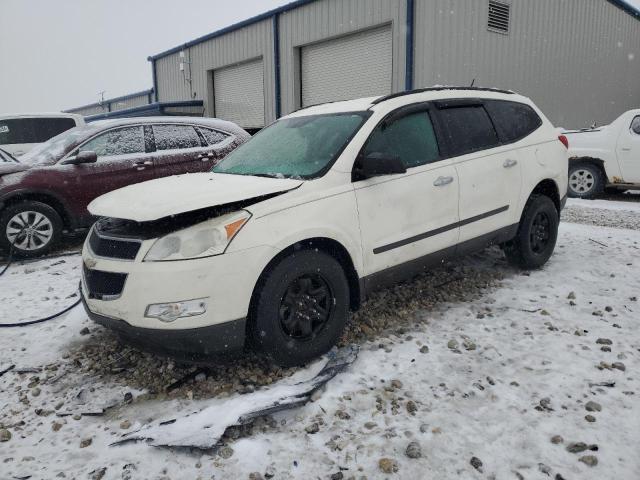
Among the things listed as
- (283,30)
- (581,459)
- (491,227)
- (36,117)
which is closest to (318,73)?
(283,30)

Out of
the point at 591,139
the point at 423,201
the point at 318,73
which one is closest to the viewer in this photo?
the point at 423,201

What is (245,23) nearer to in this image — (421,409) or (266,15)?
(266,15)

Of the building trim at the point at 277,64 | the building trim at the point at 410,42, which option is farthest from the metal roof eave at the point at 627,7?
the building trim at the point at 277,64

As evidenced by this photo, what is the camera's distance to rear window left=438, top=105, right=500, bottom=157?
407 cm

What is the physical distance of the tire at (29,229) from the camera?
5.83 m

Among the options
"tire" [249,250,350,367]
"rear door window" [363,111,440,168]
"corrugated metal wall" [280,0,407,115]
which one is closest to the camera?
"tire" [249,250,350,367]

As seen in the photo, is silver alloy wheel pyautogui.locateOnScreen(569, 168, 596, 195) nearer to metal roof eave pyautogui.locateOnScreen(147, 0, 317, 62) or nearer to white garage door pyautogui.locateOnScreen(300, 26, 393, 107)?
white garage door pyautogui.locateOnScreen(300, 26, 393, 107)

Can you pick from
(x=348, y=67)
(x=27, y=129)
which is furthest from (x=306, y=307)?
(x=348, y=67)

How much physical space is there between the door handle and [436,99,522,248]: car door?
15 cm

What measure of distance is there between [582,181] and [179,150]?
7.99m

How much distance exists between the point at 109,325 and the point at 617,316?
3.74m

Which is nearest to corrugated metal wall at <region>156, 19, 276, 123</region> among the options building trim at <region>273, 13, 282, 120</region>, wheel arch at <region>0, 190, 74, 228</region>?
building trim at <region>273, 13, 282, 120</region>

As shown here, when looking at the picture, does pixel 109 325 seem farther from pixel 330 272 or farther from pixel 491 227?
pixel 491 227

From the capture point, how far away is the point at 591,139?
31.5 ft
